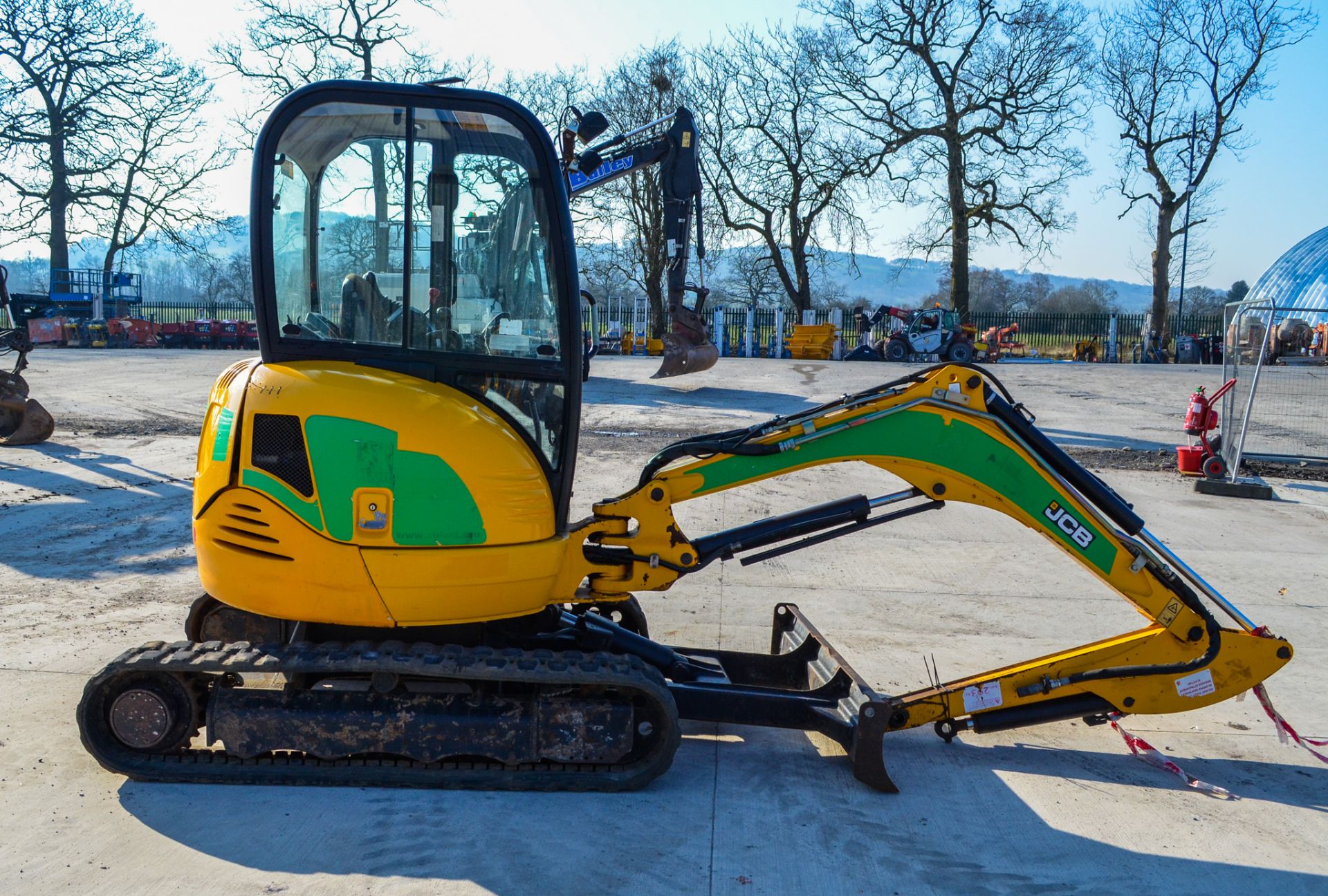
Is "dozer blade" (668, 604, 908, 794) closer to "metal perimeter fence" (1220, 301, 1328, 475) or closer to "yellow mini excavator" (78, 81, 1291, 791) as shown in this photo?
"yellow mini excavator" (78, 81, 1291, 791)

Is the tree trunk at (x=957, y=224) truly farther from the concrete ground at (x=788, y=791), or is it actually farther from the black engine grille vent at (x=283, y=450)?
the black engine grille vent at (x=283, y=450)

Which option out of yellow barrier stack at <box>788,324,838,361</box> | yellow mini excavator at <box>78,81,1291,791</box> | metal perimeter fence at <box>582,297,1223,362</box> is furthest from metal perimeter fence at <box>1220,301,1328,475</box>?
metal perimeter fence at <box>582,297,1223,362</box>

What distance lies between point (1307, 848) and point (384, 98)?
4.65 m

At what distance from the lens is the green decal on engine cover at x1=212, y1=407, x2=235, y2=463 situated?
Answer: 4.14 metres

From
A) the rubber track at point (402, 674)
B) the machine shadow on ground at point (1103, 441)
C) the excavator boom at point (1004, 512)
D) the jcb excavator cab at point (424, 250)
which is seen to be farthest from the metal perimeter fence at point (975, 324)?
the rubber track at point (402, 674)

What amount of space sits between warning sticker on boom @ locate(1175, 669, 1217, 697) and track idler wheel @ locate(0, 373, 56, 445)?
13.2m

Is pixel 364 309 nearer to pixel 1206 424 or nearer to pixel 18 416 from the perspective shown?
pixel 18 416

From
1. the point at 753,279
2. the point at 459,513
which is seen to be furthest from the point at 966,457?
the point at 753,279

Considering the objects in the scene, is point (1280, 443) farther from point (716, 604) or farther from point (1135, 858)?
point (1135, 858)

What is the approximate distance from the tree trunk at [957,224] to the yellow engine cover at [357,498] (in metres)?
35.5

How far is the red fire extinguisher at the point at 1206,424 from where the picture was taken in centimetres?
1197

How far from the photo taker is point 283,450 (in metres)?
4.08

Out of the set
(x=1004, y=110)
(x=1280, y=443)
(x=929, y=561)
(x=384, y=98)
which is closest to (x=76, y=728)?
(x=384, y=98)

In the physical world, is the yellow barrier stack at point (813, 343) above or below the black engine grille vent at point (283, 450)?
above
